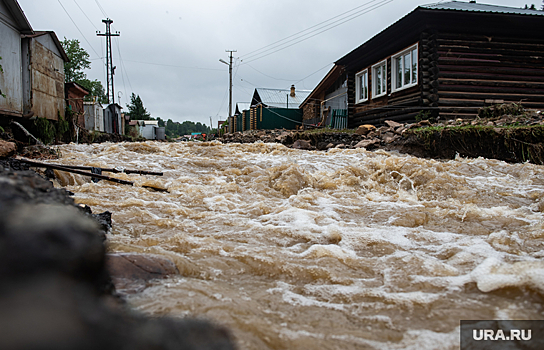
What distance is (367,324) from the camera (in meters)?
1.76

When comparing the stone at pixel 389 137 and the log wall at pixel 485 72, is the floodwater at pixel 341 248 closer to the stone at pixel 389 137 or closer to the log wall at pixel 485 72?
the stone at pixel 389 137

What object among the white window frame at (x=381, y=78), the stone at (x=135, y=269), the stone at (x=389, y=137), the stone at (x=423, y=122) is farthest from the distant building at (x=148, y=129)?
the stone at (x=135, y=269)

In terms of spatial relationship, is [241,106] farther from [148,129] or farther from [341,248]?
[341,248]

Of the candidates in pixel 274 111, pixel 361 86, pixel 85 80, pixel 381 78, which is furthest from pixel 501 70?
pixel 85 80

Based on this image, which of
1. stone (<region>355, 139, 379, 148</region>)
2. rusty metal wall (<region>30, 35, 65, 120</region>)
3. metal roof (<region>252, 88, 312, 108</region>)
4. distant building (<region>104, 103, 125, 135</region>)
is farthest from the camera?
metal roof (<region>252, 88, 312, 108</region>)

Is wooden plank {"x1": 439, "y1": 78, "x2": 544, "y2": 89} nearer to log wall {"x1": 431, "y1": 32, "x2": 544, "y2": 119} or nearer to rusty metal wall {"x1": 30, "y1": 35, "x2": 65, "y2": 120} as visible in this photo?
log wall {"x1": 431, "y1": 32, "x2": 544, "y2": 119}

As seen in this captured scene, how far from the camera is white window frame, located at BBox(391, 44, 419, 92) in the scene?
1127cm

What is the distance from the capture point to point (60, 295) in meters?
1.15

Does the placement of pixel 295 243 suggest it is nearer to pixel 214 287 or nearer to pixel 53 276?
pixel 214 287

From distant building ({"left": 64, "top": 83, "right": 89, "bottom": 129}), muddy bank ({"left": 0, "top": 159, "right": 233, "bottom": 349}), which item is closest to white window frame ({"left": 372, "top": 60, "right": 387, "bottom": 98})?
muddy bank ({"left": 0, "top": 159, "right": 233, "bottom": 349})

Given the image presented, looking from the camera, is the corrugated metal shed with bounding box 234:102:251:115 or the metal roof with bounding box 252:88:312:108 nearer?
the metal roof with bounding box 252:88:312:108

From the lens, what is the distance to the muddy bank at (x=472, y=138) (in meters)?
7.39

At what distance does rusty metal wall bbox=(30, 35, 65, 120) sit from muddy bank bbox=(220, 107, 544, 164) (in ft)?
33.9

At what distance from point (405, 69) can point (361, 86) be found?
3.70 metres
